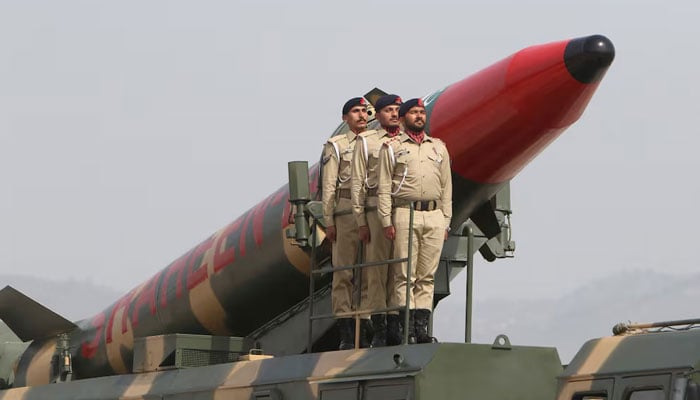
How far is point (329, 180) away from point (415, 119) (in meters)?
0.73

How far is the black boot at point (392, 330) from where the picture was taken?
7480 millimetres

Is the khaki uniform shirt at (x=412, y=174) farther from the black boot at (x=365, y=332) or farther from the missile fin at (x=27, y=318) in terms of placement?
the missile fin at (x=27, y=318)

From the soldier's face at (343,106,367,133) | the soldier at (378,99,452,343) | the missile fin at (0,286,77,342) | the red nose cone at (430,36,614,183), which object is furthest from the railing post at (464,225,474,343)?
the missile fin at (0,286,77,342)

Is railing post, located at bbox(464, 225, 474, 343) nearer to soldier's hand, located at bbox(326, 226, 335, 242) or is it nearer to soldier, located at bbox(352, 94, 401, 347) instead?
soldier, located at bbox(352, 94, 401, 347)

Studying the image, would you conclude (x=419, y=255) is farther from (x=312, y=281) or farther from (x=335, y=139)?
(x=335, y=139)

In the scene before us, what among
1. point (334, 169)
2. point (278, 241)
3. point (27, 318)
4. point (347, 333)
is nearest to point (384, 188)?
point (334, 169)

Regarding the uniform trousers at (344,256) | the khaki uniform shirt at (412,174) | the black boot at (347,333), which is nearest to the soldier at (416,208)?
the khaki uniform shirt at (412,174)

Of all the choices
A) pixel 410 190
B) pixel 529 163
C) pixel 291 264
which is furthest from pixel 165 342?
pixel 529 163

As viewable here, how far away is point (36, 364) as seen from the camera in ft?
33.6

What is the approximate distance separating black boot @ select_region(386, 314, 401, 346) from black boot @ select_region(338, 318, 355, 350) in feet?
1.22

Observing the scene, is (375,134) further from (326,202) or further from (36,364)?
(36,364)

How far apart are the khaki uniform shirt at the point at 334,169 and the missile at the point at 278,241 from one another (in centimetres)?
55

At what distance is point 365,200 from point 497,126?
0.99 meters

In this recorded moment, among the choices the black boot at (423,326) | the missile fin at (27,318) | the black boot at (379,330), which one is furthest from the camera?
the missile fin at (27,318)
